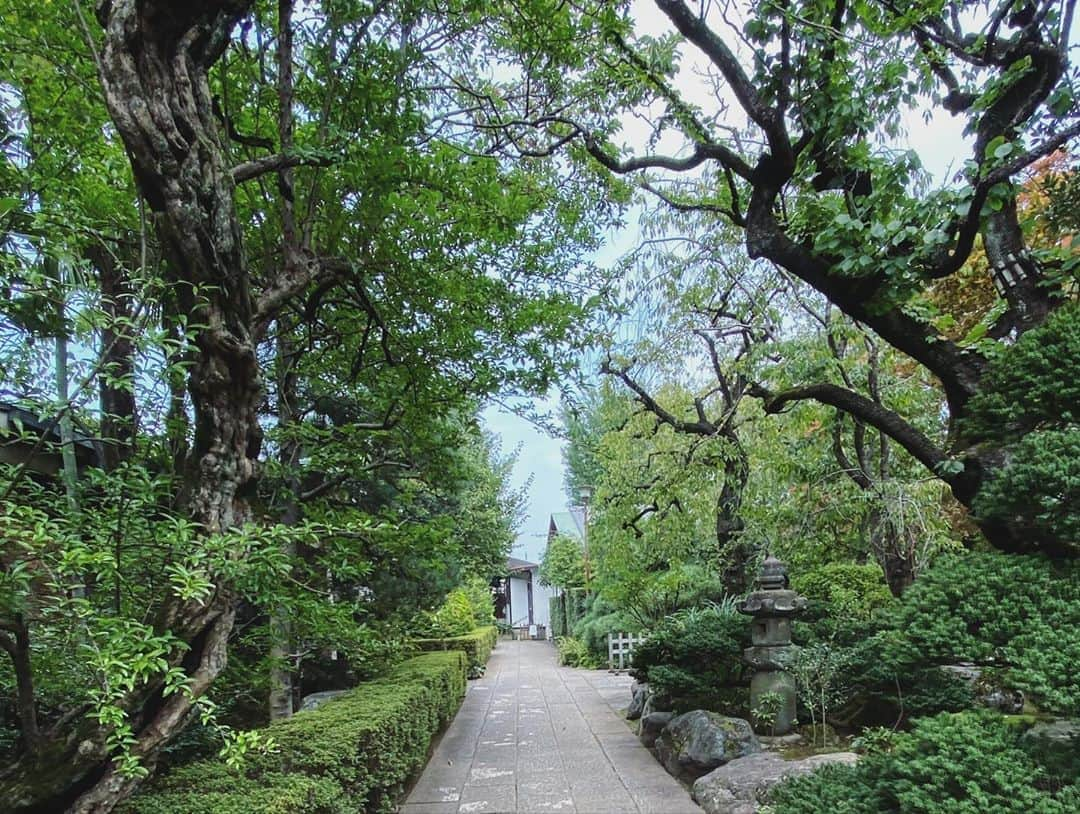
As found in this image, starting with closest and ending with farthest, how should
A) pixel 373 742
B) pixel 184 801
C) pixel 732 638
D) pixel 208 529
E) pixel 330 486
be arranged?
pixel 208 529 < pixel 184 801 < pixel 373 742 < pixel 330 486 < pixel 732 638

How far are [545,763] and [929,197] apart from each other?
17.8 ft

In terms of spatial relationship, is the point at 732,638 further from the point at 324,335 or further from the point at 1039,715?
the point at 324,335

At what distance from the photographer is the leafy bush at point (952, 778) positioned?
195 centimetres

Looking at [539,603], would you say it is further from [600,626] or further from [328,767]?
[328,767]

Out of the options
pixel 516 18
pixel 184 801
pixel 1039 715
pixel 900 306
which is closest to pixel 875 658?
pixel 1039 715

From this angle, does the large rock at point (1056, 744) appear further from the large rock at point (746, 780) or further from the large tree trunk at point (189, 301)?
the large tree trunk at point (189, 301)

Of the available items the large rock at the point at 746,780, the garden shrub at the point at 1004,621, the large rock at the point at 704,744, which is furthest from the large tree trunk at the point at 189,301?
the large rock at the point at 704,744

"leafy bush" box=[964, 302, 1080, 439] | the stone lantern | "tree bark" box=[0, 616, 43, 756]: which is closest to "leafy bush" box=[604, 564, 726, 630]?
the stone lantern

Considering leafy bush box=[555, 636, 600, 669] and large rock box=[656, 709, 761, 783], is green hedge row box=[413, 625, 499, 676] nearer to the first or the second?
leafy bush box=[555, 636, 600, 669]

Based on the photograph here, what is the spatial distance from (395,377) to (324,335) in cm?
61

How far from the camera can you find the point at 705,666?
21.7ft

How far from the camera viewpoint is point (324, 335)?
456 centimetres

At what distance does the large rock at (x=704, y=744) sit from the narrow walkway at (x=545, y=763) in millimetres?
175

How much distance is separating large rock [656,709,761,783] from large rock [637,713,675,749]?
0.78 meters
